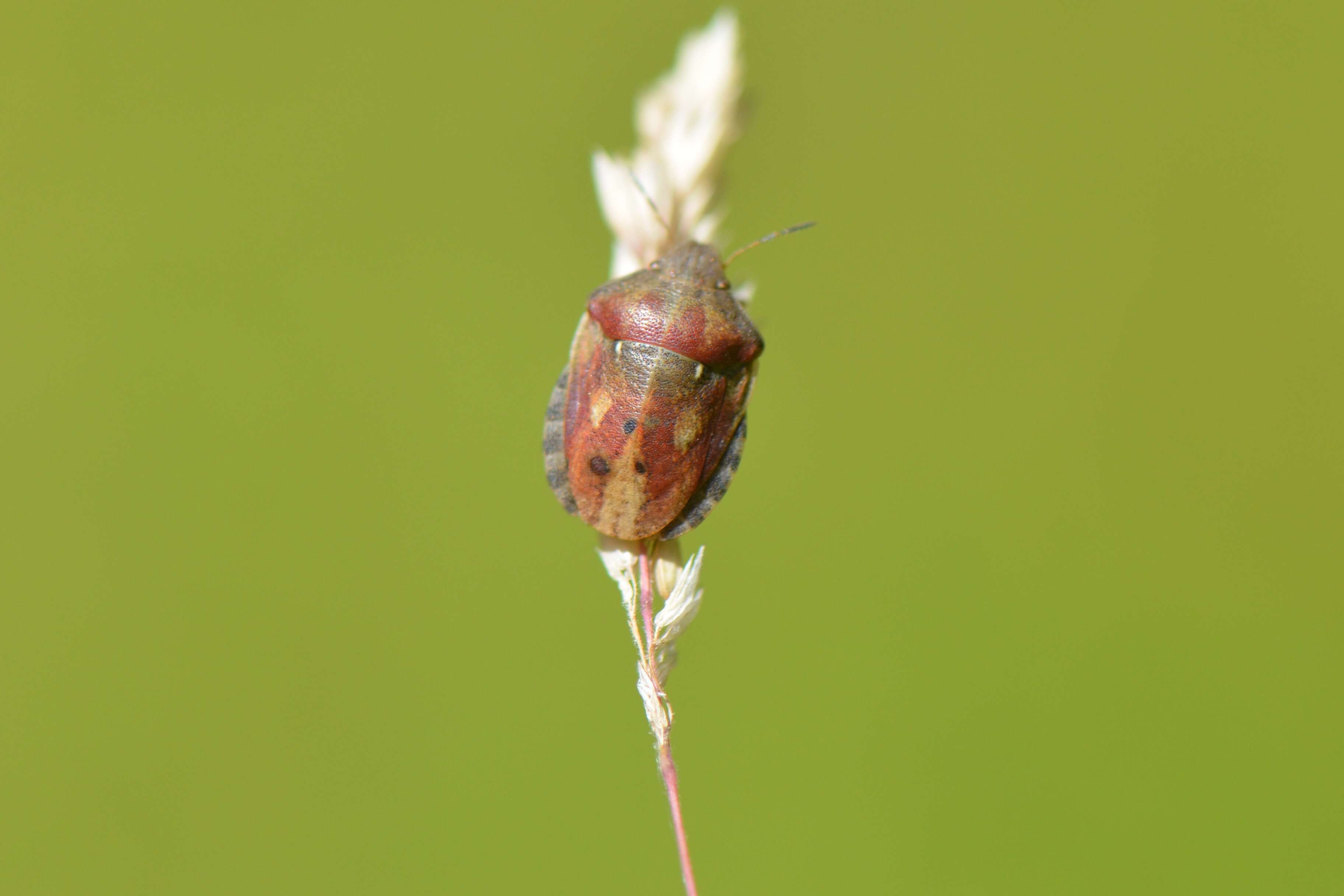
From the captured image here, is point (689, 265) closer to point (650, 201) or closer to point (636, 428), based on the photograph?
point (650, 201)

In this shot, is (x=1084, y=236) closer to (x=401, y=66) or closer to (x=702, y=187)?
(x=702, y=187)

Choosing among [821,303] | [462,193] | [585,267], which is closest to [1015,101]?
[821,303]

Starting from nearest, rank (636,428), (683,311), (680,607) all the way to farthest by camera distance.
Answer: (680,607) → (636,428) → (683,311)

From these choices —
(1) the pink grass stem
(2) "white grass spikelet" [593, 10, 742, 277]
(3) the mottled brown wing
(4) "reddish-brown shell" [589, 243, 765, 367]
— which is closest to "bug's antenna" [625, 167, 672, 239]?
(2) "white grass spikelet" [593, 10, 742, 277]

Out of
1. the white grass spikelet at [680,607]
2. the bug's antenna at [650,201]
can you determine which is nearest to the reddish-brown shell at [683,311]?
the bug's antenna at [650,201]

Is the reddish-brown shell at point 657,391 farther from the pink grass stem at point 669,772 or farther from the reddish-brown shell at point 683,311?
the pink grass stem at point 669,772

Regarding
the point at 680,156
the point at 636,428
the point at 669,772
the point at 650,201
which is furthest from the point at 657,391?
the point at 669,772
